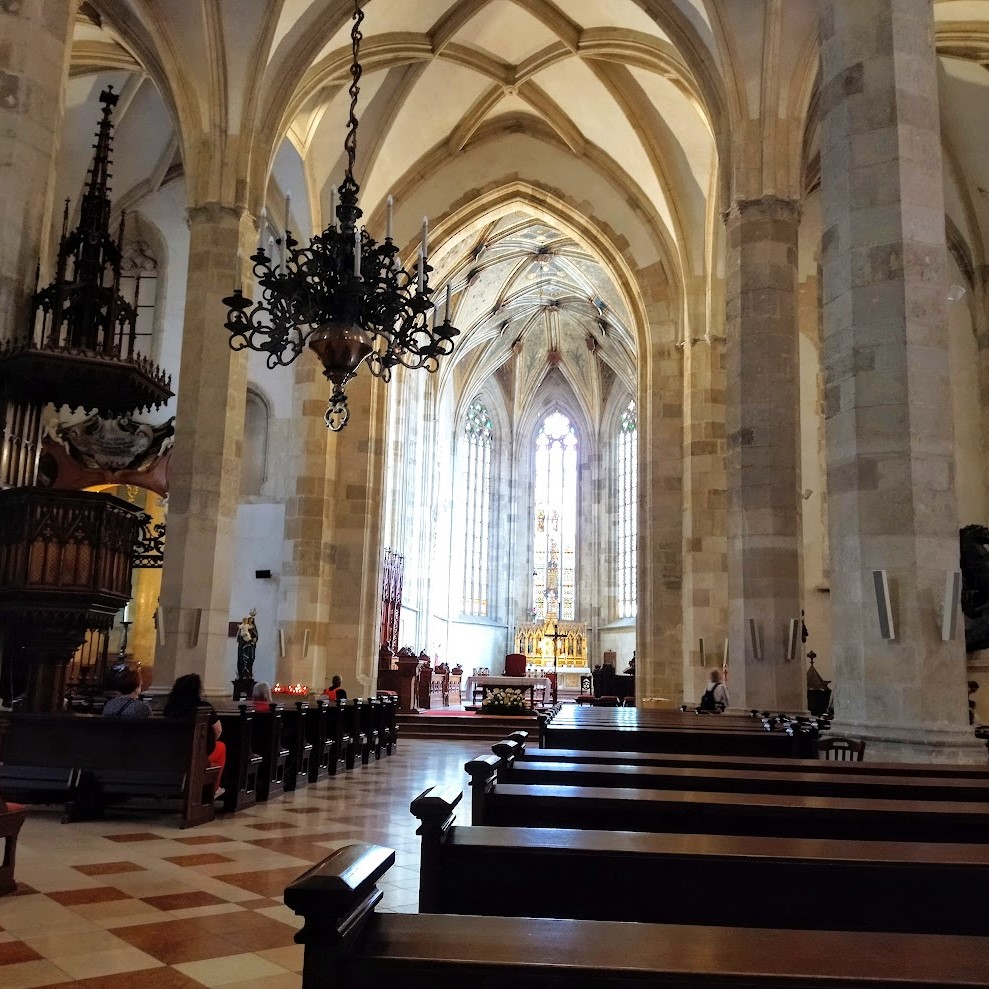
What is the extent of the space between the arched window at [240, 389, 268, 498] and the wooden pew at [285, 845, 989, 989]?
54.3ft

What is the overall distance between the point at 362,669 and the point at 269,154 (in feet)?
28.8

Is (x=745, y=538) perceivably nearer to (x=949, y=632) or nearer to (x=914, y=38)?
(x=949, y=632)

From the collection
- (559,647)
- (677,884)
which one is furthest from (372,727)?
(559,647)

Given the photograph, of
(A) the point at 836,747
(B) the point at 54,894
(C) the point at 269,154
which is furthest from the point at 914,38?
(C) the point at 269,154

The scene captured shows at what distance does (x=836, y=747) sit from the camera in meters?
5.80

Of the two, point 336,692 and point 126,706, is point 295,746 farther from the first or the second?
point 336,692

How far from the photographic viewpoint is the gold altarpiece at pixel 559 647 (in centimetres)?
3167

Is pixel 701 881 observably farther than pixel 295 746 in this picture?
Answer: No

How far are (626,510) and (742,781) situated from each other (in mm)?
29713

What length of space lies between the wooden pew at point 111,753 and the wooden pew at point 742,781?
3.41 meters

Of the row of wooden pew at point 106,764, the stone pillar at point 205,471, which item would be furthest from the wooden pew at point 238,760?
the stone pillar at point 205,471

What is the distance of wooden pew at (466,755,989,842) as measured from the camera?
2664 mm

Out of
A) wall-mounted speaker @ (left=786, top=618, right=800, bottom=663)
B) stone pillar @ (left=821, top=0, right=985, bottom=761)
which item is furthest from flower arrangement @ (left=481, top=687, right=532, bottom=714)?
stone pillar @ (left=821, top=0, right=985, bottom=761)

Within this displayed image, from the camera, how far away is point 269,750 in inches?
296
